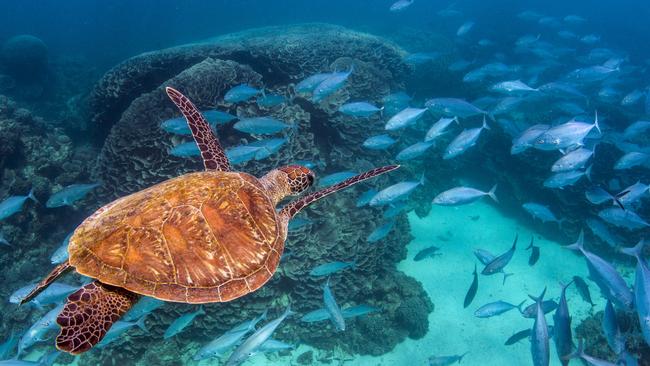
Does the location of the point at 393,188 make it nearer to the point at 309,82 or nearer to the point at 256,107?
the point at 309,82

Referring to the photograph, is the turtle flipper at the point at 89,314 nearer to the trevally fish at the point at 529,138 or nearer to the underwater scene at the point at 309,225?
the underwater scene at the point at 309,225

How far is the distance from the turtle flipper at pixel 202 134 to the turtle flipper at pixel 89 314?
1.49m

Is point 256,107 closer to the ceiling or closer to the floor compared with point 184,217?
closer to the floor

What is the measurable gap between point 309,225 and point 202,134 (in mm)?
2705

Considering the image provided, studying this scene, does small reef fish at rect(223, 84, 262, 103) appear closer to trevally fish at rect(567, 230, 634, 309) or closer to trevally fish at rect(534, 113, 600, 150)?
trevally fish at rect(534, 113, 600, 150)

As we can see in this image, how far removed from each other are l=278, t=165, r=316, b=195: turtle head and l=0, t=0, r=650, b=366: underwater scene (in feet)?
0.13

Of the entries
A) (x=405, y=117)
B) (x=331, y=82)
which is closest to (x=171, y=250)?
(x=331, y=82)

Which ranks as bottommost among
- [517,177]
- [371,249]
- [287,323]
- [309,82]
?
[517,177]

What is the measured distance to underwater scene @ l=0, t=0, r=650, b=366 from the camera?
2541 mm

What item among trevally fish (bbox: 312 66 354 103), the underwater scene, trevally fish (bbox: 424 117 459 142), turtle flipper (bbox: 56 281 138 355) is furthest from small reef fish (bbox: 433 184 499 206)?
turtle flipper (bbox: 56 281 138 355)

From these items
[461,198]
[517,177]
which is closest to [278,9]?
[517,177]

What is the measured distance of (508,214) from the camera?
888cm

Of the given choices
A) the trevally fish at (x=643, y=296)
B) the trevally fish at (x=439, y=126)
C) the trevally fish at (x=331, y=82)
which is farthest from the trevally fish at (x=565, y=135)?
the trevally fish at (x=331, y=82)

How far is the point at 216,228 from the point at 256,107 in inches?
180
